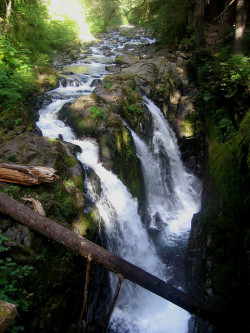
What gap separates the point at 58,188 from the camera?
5.31 metres

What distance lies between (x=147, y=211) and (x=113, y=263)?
519 cm

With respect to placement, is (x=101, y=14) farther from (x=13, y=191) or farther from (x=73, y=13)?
(x=13, y=191)

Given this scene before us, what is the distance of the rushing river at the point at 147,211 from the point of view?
616 cm

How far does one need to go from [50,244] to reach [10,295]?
1.15 metres

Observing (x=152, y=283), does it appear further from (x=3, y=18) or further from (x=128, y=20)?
(x=128, y=20)

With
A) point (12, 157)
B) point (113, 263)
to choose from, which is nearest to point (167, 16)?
point (12, 157)

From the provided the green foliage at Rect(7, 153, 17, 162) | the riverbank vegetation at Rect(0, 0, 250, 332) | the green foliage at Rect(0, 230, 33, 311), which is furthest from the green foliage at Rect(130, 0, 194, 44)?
the green foliage at Rect(0, 230, 33, 311)

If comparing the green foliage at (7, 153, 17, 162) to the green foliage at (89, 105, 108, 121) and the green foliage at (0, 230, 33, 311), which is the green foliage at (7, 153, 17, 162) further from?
the green foliage at (89, 105, 108, 121)

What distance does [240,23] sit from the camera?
9.49 metres

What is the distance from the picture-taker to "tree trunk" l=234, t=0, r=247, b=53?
9352mm

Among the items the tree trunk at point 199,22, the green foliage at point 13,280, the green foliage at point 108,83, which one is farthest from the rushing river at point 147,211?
the tree trunk at point 199,22

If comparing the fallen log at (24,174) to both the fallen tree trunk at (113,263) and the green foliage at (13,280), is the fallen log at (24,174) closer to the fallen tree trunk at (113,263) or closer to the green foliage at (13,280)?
the fallen tree trunk at (113,263)

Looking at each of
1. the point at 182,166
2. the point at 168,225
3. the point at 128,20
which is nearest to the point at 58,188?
the point at 168,225

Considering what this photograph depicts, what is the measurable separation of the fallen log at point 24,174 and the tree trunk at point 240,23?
9.59 m
